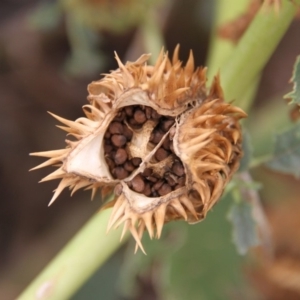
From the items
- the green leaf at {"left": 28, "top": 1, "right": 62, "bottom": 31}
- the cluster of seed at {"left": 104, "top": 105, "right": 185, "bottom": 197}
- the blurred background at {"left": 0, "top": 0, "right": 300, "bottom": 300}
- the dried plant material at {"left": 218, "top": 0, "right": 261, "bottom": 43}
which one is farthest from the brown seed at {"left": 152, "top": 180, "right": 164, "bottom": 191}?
the green leaf at {"left": 28, "top": 1, "right": 62, "bottom": 31}

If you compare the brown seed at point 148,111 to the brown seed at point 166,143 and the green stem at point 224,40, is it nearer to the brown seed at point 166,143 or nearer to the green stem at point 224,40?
the brown seed at point 166,143

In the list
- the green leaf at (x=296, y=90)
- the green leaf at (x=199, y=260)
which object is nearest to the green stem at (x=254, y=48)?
the green leaf at (x=296, y=90)

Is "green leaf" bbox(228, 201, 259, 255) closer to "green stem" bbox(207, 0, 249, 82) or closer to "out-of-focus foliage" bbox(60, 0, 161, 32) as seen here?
"green stem" bbox(207, 0, 249, 82)

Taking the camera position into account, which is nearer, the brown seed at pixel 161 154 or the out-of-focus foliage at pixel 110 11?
the brown seed at pixel 161 154

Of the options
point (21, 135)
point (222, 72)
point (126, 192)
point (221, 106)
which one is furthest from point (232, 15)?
point (21, 135)

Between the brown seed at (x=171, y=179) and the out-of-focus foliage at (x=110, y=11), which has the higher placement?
the out-of-focus foliage at (x=110, y=11)

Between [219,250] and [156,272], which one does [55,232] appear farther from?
[219,250]

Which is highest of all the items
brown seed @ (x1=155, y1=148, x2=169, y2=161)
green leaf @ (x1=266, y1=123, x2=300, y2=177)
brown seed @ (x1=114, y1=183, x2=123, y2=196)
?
brown seed @ (x1=155, y1=148, x2=169, y2=161)
